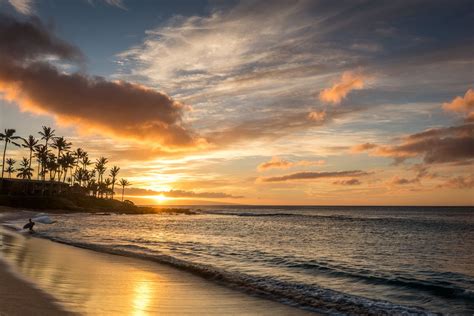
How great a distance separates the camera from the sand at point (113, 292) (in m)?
9.27

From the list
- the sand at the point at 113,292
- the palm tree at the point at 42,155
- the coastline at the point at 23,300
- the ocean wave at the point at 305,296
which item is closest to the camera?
the coastline at the point at 23,300

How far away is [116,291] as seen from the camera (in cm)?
1145

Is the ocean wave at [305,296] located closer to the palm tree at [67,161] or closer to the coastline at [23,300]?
the coastline at [23,300]

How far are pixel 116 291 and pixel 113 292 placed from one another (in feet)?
0.58

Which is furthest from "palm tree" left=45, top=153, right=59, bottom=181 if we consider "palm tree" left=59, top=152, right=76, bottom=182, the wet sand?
the wet sand

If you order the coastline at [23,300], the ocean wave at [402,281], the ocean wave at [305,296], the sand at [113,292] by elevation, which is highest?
the coastline at [23,300]

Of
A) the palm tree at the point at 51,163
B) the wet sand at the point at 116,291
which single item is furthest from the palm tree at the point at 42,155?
the wet sand at the point at 116,291

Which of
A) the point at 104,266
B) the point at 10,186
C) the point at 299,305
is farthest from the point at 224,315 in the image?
the point at 10,186

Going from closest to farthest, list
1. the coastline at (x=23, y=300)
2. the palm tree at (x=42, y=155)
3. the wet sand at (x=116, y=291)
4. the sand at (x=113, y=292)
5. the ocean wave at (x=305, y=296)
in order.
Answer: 1. the coastline at (x=23, y=300)
2. the sand at (x=113, y=292)
3. the wet sand at (x=116, y=291)
4. the ocean wave at (x=305, y=296)
5. the palm tree at (x=42, y=155)

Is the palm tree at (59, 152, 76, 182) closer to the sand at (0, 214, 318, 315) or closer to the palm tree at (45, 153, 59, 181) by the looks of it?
the palm tree at (45, 153, 59, 181)

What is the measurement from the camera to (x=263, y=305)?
1150 cm

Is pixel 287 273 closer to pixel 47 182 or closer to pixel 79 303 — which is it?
pixel 79 303

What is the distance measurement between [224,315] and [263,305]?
2045 mm

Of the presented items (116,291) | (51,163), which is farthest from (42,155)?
(116,291)
